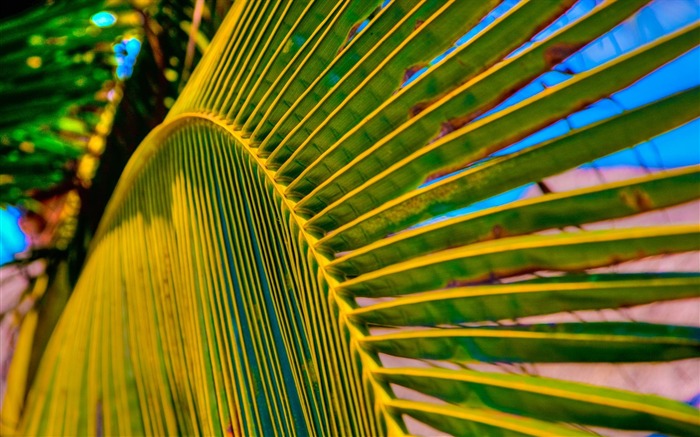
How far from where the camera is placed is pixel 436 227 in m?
0.41

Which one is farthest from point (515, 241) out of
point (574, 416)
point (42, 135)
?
point (42, 135)

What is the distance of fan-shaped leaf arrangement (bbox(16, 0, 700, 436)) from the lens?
32cm

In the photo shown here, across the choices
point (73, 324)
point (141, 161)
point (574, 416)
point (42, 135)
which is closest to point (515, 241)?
point (574, 416)

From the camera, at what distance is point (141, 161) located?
0.98m

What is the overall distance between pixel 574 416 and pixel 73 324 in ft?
3.08

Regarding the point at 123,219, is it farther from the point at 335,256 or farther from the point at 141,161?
the point at 335,256

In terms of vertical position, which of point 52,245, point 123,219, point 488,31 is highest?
point 52,245

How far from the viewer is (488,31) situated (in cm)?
37

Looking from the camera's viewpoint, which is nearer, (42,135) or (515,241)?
(515,241)

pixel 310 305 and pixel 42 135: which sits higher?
pixel 42 135

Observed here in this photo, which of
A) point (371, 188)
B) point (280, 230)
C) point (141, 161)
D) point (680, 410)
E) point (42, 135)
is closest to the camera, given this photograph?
point (680, 410)

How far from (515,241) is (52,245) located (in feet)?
3.74

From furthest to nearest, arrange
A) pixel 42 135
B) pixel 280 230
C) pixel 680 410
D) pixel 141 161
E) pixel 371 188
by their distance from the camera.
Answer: pixel 42 135 → pixel 141 161 → pixel 280 230 → pixel 371 188 → pixel 680 410

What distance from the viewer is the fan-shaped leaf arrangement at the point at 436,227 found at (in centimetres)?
32
